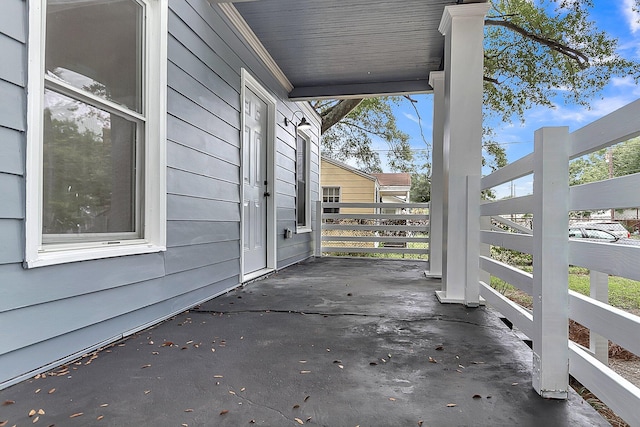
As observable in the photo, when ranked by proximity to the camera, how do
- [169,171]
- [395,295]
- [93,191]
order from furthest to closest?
1. [395,295]
2. [169,171]
3. [93,191]

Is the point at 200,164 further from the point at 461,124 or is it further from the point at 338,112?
the point at 338,112

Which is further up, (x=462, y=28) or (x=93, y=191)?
(x=462, y=28)

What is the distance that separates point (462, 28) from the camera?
10.1ft

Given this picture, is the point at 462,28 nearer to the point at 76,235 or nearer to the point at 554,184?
the point at 554,184

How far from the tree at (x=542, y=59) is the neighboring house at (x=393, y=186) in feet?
19.3

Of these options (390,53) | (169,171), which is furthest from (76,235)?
(390,53)

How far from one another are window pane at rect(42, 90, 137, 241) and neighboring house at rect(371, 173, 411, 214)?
526 inches

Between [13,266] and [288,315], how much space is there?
1.61m

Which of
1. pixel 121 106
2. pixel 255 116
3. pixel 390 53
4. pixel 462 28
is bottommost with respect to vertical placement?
pixel 121 106

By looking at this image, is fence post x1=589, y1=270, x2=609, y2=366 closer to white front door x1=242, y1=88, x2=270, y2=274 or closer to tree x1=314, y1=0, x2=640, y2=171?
white front door x1=242, y1=88, x2=270, y2=274

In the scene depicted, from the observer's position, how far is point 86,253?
1.84 meters

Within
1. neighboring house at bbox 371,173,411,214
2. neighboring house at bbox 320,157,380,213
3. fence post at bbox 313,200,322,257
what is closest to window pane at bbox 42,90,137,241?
fence post at bbox 313,200,322,257

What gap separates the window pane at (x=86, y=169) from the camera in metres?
1.72

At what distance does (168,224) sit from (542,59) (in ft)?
27.4
